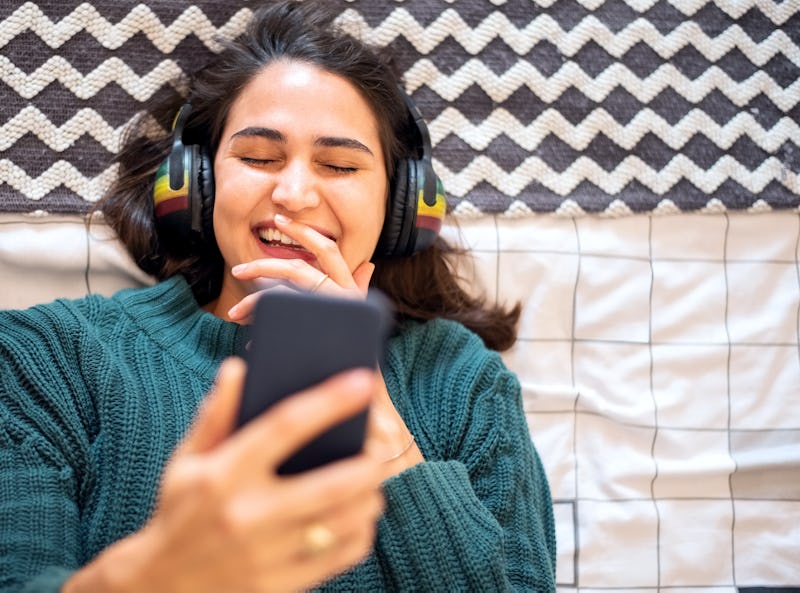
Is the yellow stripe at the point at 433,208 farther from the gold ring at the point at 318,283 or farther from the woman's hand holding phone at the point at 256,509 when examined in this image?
the woman's hand holding phone at the point at 256,509

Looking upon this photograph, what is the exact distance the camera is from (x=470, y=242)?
135 cm

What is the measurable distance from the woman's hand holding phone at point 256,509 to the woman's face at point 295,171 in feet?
→ 1.75

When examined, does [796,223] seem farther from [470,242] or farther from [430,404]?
[430,404]

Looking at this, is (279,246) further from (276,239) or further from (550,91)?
(550,91)

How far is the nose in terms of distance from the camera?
993 mm

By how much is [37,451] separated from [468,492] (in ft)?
1.76

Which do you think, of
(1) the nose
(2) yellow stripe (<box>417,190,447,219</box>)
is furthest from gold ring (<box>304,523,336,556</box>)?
(2) yellow stripe (<box>417,190,447,219</box>)

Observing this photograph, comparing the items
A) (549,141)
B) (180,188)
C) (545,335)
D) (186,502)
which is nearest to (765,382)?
(545,335)

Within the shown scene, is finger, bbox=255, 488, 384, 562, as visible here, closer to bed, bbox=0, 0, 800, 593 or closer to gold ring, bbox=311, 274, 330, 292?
gold ring, bbox=311, 274, 330, 292

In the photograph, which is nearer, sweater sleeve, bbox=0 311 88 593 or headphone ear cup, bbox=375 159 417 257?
sweater sleeve, bbox=0 311 88 593

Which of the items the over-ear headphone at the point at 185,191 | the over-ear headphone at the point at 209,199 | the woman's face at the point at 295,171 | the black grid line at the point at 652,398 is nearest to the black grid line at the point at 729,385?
the black grid line at the point at 652,398

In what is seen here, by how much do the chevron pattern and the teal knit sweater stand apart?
13.0 inches

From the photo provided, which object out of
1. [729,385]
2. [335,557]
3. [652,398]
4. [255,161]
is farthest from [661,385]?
[335,557]

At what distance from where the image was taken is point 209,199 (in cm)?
108
